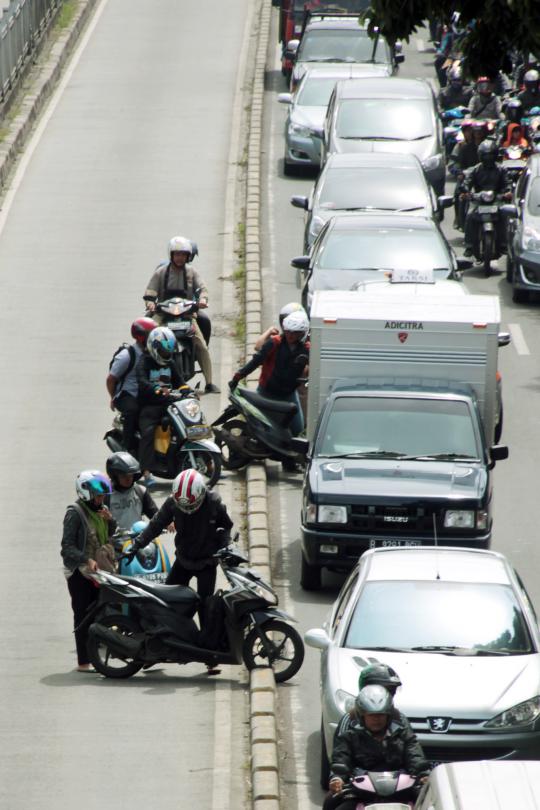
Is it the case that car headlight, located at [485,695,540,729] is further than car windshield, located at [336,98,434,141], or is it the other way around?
car windshield, located at [336,98,434,141]

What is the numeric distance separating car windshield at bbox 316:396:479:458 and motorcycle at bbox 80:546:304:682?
10.3 feet

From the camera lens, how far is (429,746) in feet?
38.1

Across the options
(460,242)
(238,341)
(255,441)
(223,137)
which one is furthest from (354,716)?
(223,137)

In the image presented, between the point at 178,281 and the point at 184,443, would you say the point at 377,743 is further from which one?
the point at 178,281

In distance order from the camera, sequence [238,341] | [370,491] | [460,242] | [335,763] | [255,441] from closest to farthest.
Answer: [335,763]
[370,491]
[255,441]
[238,341]
[460,242]

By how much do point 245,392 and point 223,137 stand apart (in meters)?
17.7

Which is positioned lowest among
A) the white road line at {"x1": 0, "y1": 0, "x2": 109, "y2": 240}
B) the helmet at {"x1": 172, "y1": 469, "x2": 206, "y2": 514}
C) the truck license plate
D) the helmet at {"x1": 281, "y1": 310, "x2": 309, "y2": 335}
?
the white road line at {"x1": 0, "y1": 0, "x2": 109, "y2": 240}

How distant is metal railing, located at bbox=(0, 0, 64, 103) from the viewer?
1451 inches

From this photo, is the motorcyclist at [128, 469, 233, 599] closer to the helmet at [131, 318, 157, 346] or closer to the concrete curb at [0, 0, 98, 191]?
the helmet at [131, 318, 157, 346]

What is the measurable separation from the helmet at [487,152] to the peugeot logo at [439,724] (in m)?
17.7

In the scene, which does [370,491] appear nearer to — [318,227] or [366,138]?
[318,227]

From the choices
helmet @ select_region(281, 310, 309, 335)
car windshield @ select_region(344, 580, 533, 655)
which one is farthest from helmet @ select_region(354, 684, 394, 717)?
helmet @ select_region(281, 310, 309, 335)

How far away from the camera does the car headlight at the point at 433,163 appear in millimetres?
30547

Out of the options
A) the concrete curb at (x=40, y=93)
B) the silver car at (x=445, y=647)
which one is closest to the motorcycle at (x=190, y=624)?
the silver car at (x=445, y=647)
